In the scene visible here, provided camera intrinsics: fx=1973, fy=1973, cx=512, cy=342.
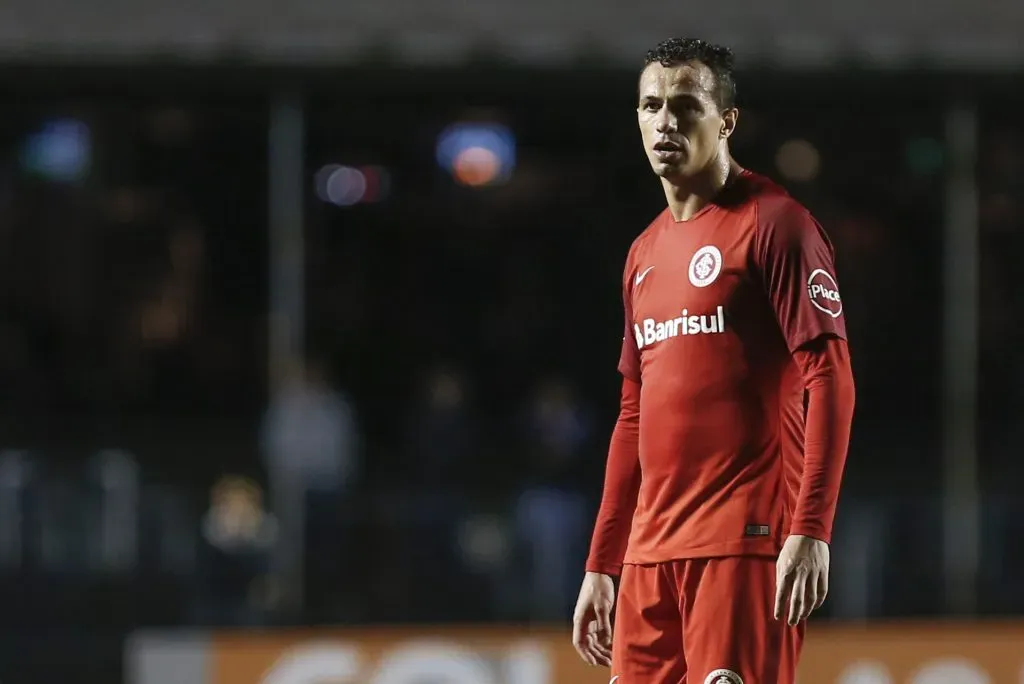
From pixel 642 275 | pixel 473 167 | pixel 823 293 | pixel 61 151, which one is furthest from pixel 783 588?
pixel 61 151

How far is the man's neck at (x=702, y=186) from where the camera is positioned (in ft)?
13.5

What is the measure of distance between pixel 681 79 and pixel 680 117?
8cm

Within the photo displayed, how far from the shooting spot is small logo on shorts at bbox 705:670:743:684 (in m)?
3.94

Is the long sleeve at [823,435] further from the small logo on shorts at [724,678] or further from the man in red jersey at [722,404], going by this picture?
the small logo on shorts at [724,678]

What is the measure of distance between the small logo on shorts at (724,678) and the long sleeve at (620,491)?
0.52 m

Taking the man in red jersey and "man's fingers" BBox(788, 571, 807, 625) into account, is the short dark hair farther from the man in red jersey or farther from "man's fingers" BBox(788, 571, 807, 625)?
"man's fingers" BBox(788, 571, 807, 625)

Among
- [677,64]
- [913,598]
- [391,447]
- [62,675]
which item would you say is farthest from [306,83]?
[677,64]

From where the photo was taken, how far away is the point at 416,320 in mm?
14375

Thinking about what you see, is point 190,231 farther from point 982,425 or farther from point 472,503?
point 982,425

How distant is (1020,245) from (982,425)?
160 centimetres

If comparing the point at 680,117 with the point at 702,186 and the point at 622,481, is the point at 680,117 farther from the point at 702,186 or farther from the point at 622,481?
the point at 622,481

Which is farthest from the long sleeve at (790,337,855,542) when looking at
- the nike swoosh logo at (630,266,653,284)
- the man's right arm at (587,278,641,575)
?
the man's right arm at (587,278,641,575)

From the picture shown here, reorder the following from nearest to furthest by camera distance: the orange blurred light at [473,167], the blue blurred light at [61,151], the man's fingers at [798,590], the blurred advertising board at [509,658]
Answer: the man's fingers at [798,590], the blurred advertising board at [509,658], the orange blurred light at [473,167], the blue blurred light at [61,151]

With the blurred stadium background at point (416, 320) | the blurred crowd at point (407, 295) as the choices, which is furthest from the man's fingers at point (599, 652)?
the blurred crowd at point (407, 295)
